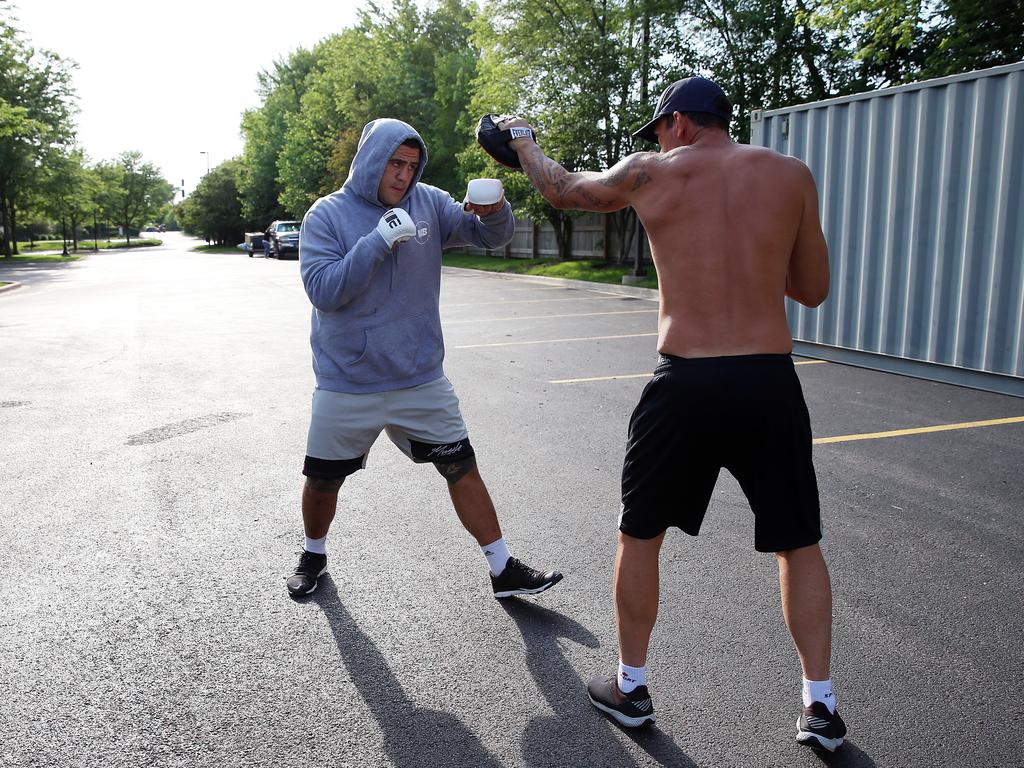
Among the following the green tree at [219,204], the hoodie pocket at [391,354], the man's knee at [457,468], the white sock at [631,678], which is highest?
the green tree at [219,204]

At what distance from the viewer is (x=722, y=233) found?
2414 millimetres

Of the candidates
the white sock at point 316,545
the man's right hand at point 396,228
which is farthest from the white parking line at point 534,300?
the man's right hand at point 396,228

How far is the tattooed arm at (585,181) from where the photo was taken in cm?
256

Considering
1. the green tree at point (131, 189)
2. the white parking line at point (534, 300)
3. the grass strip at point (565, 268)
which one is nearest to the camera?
the white parking line at point (534, 300)

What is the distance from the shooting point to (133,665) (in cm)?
300

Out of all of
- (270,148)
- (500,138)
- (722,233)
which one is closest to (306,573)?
(500,138)

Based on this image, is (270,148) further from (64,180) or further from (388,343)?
(388,343)

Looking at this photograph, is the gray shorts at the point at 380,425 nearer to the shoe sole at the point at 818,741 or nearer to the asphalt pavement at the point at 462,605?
the asphalt pavement at the point at 462,605

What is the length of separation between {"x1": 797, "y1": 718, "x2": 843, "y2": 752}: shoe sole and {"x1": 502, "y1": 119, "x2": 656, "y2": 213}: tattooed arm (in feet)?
5.39

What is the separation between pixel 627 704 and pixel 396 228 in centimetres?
180

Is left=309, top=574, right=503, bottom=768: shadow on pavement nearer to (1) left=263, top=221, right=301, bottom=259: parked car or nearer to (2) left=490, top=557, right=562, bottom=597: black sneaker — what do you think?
(2) left=490, top=557, right=562, bottom=597: black sneaker

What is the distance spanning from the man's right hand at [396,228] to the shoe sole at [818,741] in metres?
2.08

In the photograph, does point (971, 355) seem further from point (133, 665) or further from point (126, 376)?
point (126, 376)

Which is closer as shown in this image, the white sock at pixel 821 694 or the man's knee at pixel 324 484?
the white sock at pixel 821 694
